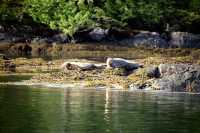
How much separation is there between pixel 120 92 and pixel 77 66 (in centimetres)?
1204

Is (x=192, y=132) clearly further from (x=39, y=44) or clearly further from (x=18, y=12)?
(x=18, y=12)

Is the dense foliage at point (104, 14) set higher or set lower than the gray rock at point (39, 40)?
higher

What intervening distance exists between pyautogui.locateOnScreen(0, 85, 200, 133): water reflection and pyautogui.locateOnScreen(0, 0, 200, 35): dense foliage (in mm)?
62070

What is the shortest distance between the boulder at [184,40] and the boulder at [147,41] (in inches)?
55.7

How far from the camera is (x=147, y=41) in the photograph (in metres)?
99.4

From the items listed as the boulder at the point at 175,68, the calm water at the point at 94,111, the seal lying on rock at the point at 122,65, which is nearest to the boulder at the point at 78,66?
the seal lying on rock at the point at 122,65

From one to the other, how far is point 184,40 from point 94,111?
74.2 m

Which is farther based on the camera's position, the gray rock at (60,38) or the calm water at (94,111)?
the gray rock at (60,38)

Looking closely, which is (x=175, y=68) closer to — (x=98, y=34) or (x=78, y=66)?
(x=78, y=66)

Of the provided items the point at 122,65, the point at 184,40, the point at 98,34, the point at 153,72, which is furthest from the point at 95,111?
the point at 184,40

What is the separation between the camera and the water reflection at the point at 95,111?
24031 mm

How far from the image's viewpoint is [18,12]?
10738cm

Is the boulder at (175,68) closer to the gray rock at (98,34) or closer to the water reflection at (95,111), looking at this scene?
the water reflection at (95,111)

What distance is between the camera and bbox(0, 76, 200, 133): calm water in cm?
2402
